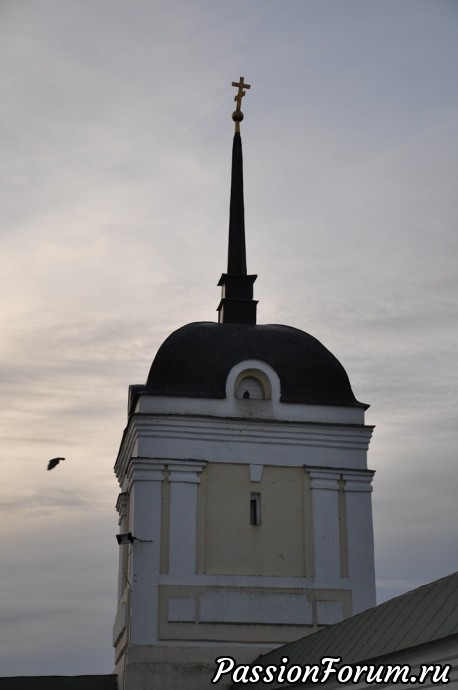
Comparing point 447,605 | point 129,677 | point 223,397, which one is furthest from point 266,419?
point 447,605

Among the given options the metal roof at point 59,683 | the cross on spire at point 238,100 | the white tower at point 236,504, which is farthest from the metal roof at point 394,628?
the cross on spire at point 238,100

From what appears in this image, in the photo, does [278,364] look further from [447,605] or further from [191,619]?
[447,605]

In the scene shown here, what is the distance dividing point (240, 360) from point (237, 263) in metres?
3.33

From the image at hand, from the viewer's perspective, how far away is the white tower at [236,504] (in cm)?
1994

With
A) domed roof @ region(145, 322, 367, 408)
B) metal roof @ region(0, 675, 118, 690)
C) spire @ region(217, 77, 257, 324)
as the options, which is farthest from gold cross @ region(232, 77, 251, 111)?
metal roof @ region(0, 675, 118, 690)

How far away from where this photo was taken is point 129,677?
1931 centimetres

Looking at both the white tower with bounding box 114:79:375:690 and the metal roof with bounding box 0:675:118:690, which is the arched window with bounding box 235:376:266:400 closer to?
the white tower with bounding box 114:79:375:690

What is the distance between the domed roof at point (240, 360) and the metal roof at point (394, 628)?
5.94 meters

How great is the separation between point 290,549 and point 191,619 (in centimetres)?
236

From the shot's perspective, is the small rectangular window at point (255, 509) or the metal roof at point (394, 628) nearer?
the metal roof at point (394, 628)

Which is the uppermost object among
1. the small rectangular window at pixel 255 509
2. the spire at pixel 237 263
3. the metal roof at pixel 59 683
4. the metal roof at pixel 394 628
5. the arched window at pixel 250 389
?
the spire at pixel 237 263

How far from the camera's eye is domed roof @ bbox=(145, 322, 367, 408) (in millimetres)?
21562

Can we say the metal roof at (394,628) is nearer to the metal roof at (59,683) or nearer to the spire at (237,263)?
the metal roof at (59,683)

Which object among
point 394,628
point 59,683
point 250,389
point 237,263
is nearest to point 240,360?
point 250,389
